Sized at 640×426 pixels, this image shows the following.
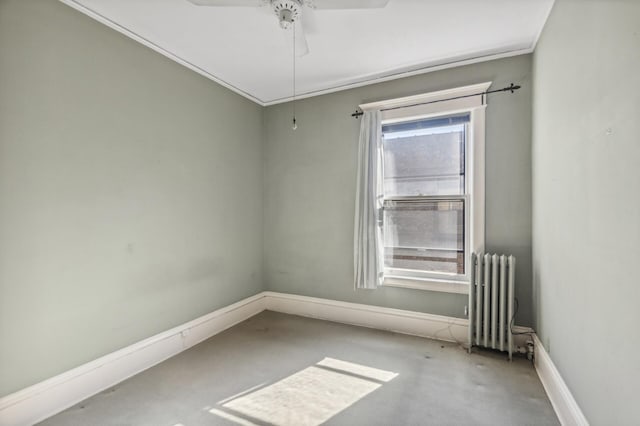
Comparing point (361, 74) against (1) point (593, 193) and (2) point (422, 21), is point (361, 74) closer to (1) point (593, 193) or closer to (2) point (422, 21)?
(2) point (422, 21)

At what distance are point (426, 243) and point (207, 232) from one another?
2270 mm

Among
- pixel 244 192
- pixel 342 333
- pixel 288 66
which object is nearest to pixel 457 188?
pixel 342 333

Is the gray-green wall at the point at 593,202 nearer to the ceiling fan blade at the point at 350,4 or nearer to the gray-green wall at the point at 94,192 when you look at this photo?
the ceiling fan blade at the point at 350,4

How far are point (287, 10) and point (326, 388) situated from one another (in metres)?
2.55

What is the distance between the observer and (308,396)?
75.5 inches

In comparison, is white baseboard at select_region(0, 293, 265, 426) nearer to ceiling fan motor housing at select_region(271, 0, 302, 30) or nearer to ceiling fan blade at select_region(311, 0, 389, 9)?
ceiling fan motor housing at select_region(271, 0, 302, 30)

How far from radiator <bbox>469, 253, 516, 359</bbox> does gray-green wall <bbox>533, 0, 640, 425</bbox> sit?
0.29 metres

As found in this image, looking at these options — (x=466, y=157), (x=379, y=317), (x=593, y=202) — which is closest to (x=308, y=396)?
(x=379, y=317)

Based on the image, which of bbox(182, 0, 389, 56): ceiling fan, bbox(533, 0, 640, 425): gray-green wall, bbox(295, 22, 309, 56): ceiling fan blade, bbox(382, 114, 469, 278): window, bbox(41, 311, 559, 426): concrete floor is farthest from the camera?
bbox(382, 114, 469, 278): window

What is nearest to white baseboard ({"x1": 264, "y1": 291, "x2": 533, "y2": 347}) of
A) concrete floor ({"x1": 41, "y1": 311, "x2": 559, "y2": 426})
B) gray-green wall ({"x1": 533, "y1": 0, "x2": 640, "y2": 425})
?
concrete floor ({"x1": 41, "y1": 311, "x2": 559, "y2": 426})

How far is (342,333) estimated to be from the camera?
2.92m

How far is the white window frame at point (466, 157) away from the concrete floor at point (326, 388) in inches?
22.6

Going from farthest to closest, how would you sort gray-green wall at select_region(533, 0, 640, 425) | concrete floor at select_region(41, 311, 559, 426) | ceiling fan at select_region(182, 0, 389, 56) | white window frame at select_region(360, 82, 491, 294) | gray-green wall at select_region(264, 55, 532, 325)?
1. white window frame at select_region(360, 82, 491, 294)
2. gray-green wall at select_region(264, 55, 532, 325)
3. concrete floor at select_region(41, 311, 559, 426)
4. ceiling fan at select_region(182, 0, 389, 56)
5. gray-green wall at select_region(533, 0, 640, 425)

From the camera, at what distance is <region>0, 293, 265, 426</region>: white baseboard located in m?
1.64
